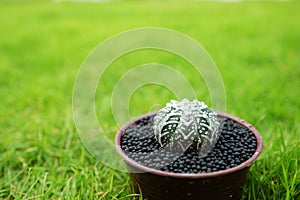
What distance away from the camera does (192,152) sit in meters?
1.88

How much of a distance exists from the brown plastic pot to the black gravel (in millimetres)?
70

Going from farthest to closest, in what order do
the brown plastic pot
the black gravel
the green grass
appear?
the green grass < the black gravel < the brown plastic pot

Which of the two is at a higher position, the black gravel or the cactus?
the cactus

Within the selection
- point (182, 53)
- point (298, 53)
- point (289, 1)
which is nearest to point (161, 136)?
point (182, 53)

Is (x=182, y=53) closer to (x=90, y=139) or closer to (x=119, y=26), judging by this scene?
(x=119, y=26)

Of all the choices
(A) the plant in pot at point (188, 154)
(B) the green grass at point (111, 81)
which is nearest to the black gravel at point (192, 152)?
(A) the plant in pot at point (188, 154)

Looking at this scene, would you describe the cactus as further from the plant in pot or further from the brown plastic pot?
the brown plastic pot

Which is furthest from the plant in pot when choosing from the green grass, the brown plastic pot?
the green grass

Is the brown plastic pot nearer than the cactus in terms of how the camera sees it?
Yes

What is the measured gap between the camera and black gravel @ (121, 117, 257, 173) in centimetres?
176

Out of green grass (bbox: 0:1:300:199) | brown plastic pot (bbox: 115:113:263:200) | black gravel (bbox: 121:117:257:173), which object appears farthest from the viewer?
green grass (bbox: 0:1:300:199)

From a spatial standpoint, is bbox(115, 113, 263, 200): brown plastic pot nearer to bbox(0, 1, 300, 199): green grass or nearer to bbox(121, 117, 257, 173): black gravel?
bbox(121, 117, 257, 173): black gravel

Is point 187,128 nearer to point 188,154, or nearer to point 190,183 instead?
point 188,154

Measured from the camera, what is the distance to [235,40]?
14.8 feet
